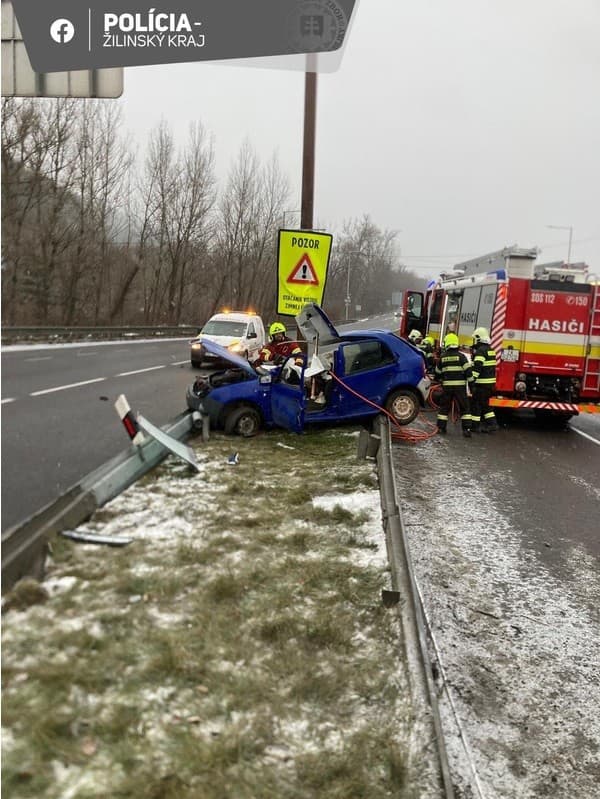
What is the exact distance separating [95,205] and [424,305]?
20345 millimetres

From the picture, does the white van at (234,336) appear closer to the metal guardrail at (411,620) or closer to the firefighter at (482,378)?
the firefighter at (482,378)

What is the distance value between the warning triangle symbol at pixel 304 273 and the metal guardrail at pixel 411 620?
4.91 m

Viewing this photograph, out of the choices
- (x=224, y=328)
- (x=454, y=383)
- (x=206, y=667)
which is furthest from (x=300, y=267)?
(x=224, y=328)

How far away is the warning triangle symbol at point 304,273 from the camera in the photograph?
31.3 feet

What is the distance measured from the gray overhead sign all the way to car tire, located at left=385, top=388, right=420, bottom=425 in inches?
264

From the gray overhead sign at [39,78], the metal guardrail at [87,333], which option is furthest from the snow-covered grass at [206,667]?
the metal guardrail at [87,333]

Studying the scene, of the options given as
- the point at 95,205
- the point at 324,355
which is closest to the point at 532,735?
the point at 324,355

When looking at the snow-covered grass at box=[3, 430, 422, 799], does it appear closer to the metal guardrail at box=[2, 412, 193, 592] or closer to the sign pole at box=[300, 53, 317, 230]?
the metal guardrail at box=[2, 412, 193, 592]

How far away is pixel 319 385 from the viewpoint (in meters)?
9.45

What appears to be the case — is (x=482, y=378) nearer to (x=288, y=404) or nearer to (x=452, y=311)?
(x=288, y=404)

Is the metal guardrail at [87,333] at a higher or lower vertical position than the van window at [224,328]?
lower

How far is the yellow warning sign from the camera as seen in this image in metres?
9.41

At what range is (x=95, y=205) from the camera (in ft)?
104

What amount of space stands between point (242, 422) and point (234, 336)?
389 inches
